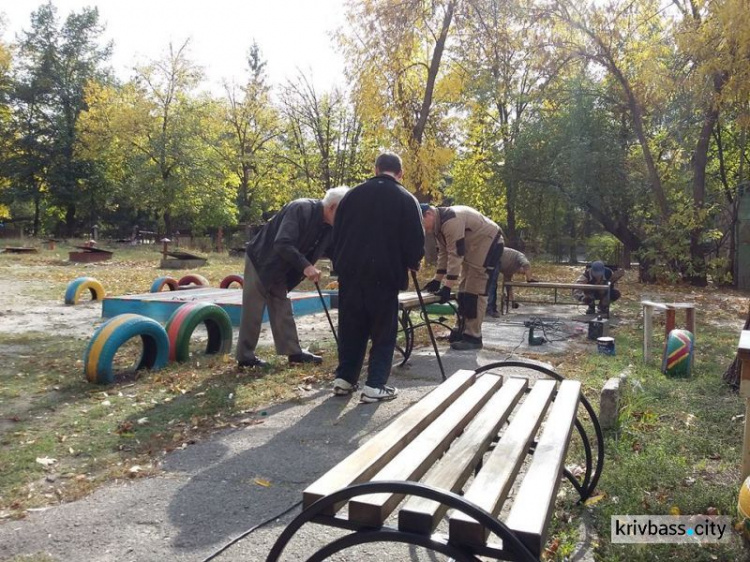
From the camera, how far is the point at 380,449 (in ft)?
7.48

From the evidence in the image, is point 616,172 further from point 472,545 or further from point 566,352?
point 472,545

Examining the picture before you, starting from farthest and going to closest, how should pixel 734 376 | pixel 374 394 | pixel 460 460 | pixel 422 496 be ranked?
pixel 734 376 < pixel 374 394 < pixel 460 460 < pixel 422 496

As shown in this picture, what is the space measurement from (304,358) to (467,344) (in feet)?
7.00

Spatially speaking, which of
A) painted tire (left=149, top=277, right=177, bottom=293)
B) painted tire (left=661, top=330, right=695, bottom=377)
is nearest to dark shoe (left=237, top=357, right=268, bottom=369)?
painted tire (left=661, top=330, right=695, bottom=377)

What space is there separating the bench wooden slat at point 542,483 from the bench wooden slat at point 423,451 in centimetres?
32

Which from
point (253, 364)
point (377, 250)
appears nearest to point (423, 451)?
point (377, 250)

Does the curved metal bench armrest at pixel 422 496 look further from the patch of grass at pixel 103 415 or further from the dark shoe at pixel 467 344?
the dark shoe at pixel 467 344

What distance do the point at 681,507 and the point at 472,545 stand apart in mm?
1977

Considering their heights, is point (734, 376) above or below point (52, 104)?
below

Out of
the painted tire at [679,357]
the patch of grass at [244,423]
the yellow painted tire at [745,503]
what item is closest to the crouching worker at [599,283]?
the patch of grass at [244,423]

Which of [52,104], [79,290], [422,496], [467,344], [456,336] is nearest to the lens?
[422,496]

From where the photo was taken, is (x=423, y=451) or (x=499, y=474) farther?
(x=423, y=451)

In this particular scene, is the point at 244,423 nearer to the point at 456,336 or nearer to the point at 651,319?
the point at 456,336

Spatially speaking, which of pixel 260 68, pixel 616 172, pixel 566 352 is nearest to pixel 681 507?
pixel 566 352
